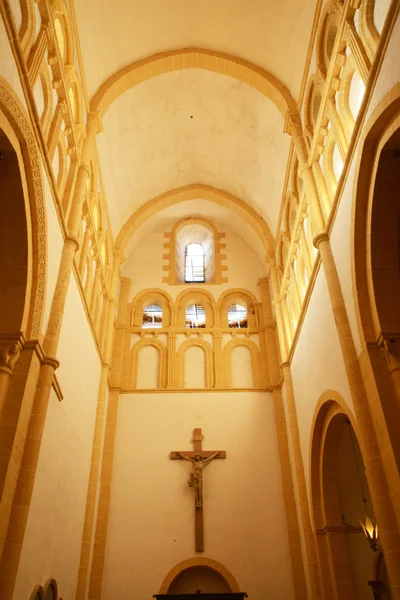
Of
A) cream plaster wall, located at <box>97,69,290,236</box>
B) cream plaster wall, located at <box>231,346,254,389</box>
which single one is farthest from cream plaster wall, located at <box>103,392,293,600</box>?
cream plaster wall, located at <box>97,69,290,236</box>

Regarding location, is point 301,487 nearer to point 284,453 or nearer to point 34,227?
point 284,453

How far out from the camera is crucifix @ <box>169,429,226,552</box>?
12656mm

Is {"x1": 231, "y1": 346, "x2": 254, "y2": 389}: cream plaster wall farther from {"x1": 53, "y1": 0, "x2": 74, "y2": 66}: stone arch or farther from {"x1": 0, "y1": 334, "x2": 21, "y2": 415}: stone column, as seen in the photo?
{"x1": 53, "y1": 0, "x2": 74, "y2": 66}: stone arch

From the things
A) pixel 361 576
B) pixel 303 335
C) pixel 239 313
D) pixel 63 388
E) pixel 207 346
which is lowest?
pixel 361 576

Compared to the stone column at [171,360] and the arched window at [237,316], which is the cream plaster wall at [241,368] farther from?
the stone column at [171,360]

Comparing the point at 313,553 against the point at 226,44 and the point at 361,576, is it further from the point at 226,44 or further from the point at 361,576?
the point at 226,44

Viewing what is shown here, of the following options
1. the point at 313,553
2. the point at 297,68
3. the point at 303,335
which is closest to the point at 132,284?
the point at 303,335

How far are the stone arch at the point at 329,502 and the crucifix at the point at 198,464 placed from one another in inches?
120

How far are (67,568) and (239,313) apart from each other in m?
9.20

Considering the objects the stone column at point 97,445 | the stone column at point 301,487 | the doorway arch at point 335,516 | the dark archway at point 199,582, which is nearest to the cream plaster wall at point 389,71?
the doorway arch at point 335,516

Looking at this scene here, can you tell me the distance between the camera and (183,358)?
1552cm

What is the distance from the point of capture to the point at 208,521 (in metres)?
12.8

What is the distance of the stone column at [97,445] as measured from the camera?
1111 centimetres

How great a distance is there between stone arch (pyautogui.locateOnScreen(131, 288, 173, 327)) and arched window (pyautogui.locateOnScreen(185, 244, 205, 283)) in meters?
1.55
